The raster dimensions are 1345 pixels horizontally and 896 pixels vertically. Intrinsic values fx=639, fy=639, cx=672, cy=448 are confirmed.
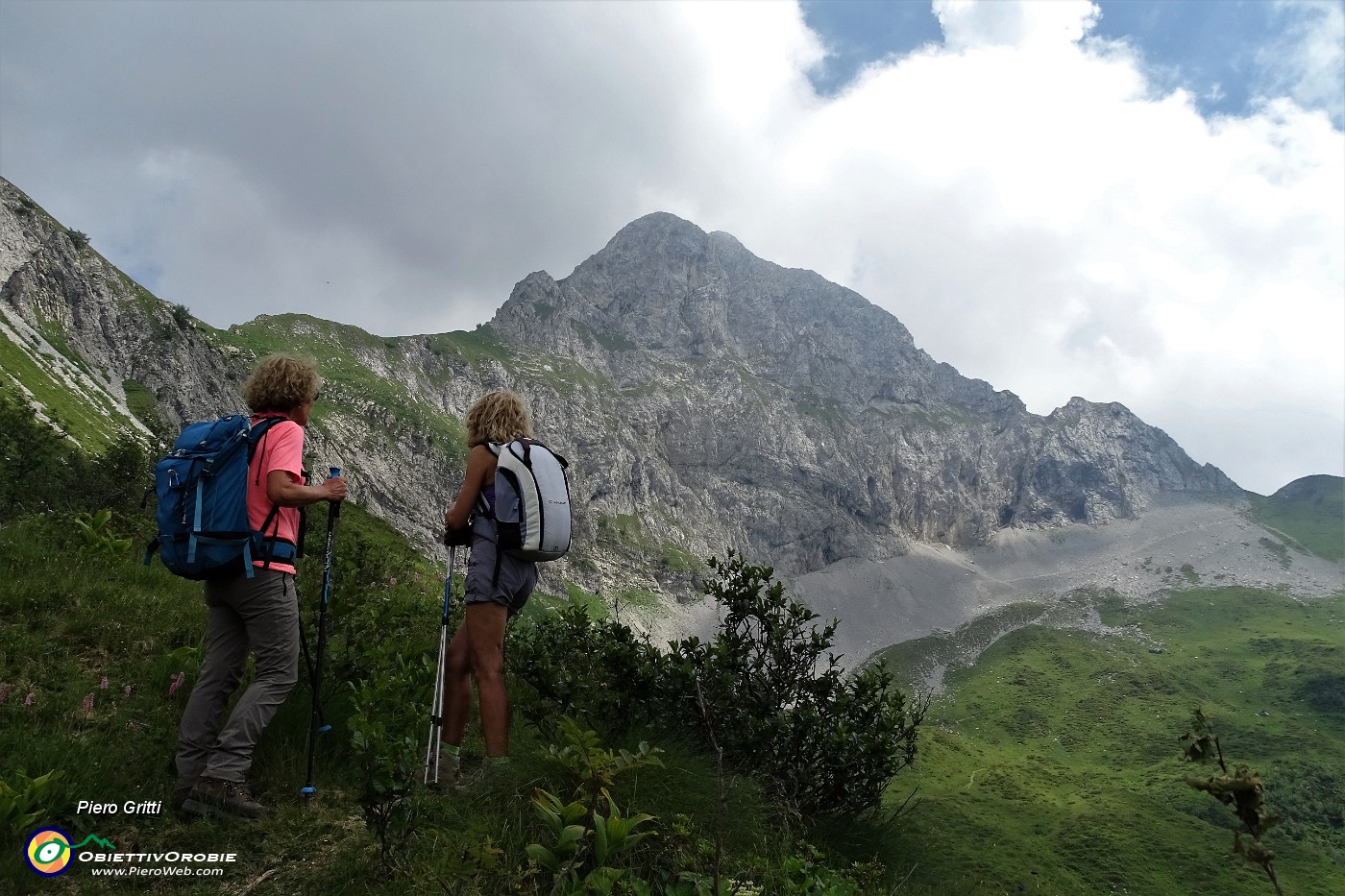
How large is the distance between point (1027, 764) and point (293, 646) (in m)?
159

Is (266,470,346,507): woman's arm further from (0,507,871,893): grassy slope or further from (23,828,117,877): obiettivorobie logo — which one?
(23,828,117,877): obiettivorobie logo

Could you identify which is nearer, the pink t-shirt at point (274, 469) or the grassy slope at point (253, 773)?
the grassy slope at point (253, 773)

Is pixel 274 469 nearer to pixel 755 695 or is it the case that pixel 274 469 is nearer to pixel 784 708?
pixel 755 695

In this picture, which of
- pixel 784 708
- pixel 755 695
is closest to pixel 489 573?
pixel 755 695

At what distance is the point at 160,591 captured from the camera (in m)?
8.10

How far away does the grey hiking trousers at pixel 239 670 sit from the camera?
15.5 ft

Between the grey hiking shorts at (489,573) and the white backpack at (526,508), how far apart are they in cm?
11

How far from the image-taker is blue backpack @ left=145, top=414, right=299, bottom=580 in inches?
190

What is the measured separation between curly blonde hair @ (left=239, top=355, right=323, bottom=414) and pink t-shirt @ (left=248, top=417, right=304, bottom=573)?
0.31 meters

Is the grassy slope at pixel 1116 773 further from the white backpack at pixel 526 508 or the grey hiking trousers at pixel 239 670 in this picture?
the grey hiking trousers at pixel 239 670

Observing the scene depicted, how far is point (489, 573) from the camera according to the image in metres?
5.78

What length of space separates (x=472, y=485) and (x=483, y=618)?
3.96ft

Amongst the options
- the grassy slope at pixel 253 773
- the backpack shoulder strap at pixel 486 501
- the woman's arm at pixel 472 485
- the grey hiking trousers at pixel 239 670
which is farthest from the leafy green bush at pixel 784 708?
the grey hiking trousers at pixel 239 670

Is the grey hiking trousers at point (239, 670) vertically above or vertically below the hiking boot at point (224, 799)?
above
